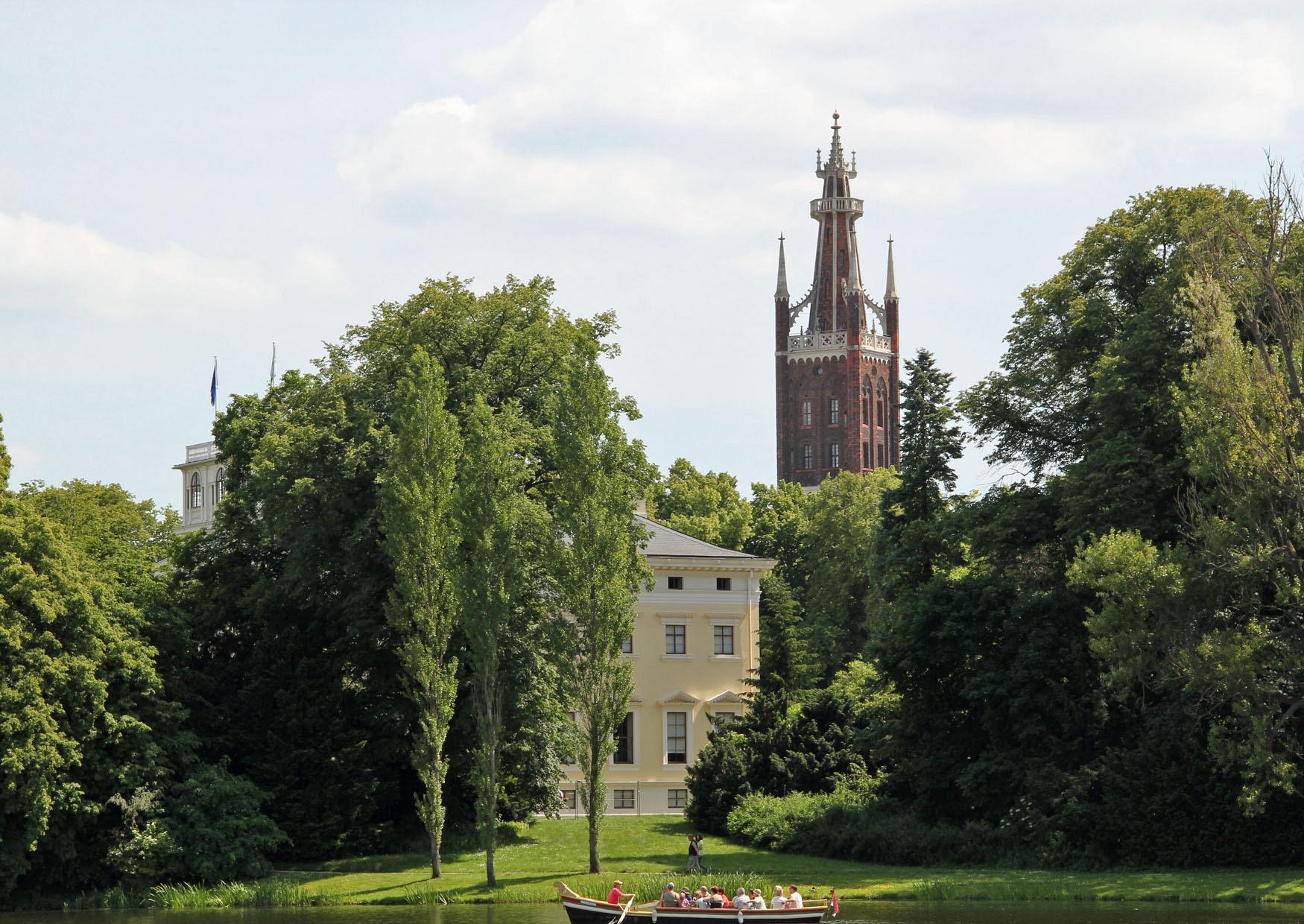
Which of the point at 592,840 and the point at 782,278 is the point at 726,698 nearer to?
the point at 592,840

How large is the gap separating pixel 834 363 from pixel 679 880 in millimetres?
118551

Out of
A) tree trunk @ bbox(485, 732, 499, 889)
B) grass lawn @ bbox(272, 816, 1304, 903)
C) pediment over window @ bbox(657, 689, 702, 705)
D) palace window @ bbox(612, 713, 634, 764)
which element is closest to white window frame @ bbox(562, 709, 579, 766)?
tree trunk @ bbox(485, 732, 499, 889)

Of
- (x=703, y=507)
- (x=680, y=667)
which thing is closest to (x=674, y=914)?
(x=680, y=667)

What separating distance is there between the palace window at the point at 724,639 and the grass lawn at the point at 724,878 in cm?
1367

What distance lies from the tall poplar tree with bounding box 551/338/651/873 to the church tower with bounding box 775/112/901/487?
109369 mm

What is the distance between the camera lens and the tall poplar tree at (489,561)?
4816cm

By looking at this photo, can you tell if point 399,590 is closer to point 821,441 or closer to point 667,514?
point 667,514

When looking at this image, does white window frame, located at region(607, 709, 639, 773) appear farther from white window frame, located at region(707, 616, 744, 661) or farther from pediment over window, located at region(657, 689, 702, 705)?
white window frame, located at region(707, 616, 744, 661)

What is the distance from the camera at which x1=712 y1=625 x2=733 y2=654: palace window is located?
223ft

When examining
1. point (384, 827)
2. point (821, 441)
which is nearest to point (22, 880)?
point (384, 827)

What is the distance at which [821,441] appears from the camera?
160250 mm

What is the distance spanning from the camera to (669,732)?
67500 mm

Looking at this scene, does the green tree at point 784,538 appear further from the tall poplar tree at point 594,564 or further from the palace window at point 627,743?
the tall poplar tree at point 594,564

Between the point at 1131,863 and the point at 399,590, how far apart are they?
803 inches
